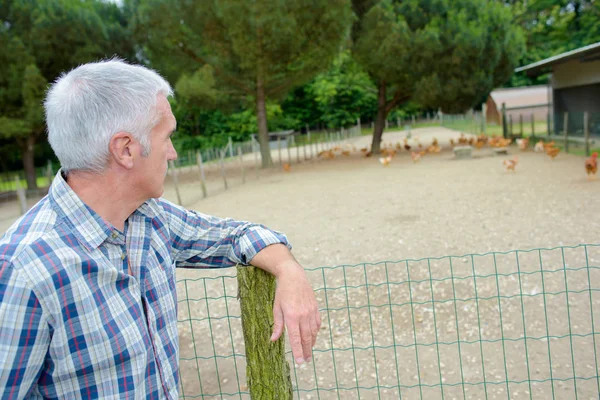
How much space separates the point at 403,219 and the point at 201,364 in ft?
15.7

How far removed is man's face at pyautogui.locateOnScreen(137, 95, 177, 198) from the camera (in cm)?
121

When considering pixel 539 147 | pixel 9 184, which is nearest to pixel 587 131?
pixel 539 147

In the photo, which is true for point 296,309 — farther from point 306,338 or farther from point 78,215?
point 78,215

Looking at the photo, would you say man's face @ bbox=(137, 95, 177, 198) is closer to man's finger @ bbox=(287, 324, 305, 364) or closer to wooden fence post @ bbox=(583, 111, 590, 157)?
man's finger @ bbox=(287, 324, 305, 364)

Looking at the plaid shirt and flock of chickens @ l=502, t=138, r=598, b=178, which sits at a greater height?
the plaid shirt

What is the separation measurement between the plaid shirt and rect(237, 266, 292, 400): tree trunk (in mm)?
351

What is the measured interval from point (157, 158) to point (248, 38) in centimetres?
1505

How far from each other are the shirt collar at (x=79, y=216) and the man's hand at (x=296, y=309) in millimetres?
462

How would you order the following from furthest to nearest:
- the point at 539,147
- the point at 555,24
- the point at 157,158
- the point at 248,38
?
the point at 555,24
the point at 539,147
the point at 248,38
the point at 157,158

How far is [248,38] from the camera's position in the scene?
50.8ft

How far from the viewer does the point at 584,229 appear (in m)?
6.22

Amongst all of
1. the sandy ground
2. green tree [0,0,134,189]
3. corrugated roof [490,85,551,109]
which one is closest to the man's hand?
the sandy ground

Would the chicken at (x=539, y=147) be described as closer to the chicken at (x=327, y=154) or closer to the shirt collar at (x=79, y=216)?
the chicken at (x=327, y=154)

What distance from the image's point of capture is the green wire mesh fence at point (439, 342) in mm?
3076
